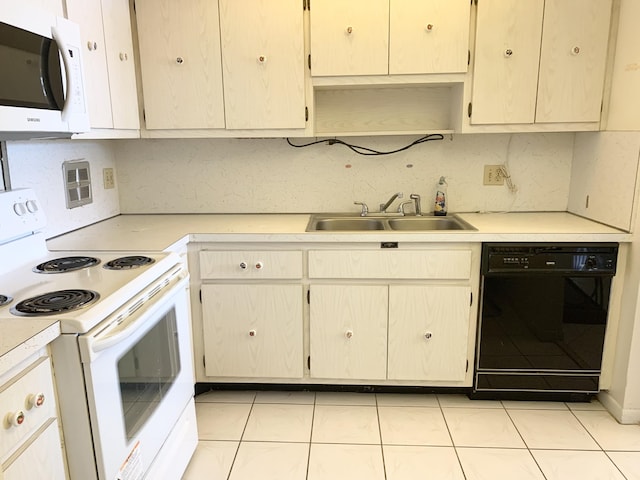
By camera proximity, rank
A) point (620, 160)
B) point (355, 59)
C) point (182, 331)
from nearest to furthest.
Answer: point (182, 331), point (620, 160), point (355, 59)

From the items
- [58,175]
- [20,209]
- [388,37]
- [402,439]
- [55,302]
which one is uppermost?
[388,37]

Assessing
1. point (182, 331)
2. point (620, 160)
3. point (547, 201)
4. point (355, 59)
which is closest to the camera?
point (182, 331)

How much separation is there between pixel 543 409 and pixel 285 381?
129 cm

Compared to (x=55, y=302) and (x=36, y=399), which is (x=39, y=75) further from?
(x=36, y=399)

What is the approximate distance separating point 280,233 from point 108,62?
3.61 ft

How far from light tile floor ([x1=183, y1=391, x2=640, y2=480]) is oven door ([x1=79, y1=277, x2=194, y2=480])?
42 centimetres

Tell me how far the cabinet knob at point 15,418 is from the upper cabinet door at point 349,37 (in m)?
1.88

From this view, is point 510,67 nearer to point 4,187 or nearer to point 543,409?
point 543,409

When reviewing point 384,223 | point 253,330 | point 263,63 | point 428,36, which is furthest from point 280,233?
point 428,36

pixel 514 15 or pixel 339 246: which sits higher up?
pixel 514 15

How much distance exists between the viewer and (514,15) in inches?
87.4

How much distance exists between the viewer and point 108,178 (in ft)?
8.75

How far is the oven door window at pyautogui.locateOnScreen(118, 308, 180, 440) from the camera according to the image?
55.7 inches

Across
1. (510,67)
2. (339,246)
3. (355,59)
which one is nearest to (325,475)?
(339,246)
